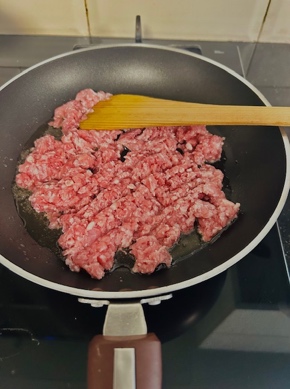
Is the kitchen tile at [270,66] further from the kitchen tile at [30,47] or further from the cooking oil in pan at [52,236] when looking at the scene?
the kitchen tile at [30,47]

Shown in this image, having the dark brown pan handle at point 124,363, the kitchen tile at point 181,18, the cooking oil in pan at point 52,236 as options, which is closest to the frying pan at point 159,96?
the cooking oil in pan at point 52,236

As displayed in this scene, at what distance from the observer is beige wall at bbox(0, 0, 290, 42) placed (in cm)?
177

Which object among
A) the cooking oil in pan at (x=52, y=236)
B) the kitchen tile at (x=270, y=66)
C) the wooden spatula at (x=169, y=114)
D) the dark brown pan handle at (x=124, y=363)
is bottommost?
the dark brown pan handle at (x=124, y=363)

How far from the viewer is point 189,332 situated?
1184mm

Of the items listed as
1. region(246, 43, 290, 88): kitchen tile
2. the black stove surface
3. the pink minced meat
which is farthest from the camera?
region(246, 43, 290, 88): kitchen tile

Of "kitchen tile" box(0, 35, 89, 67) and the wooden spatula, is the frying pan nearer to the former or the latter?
the wooden spatula

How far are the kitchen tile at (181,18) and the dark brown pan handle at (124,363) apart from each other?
146cm

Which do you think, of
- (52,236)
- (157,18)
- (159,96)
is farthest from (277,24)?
(52,236)

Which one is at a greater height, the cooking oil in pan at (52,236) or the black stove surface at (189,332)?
the cooking oil in pan at (52,236)

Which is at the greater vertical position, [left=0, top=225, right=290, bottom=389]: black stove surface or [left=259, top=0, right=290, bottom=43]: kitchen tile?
[left=259, top=0, right=290, bottom=43]: kitchen tile

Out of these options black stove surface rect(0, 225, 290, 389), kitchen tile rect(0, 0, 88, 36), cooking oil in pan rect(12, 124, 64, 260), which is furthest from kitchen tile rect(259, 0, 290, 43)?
cooking oil in pan rect(12, 124, 64, 260)

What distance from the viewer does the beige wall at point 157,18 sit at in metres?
1.77

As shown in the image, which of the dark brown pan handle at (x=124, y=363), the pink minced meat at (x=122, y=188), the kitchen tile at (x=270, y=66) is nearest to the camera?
the dark brown pan handle at (x=124, y=363)

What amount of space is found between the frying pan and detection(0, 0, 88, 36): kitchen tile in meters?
0.28
